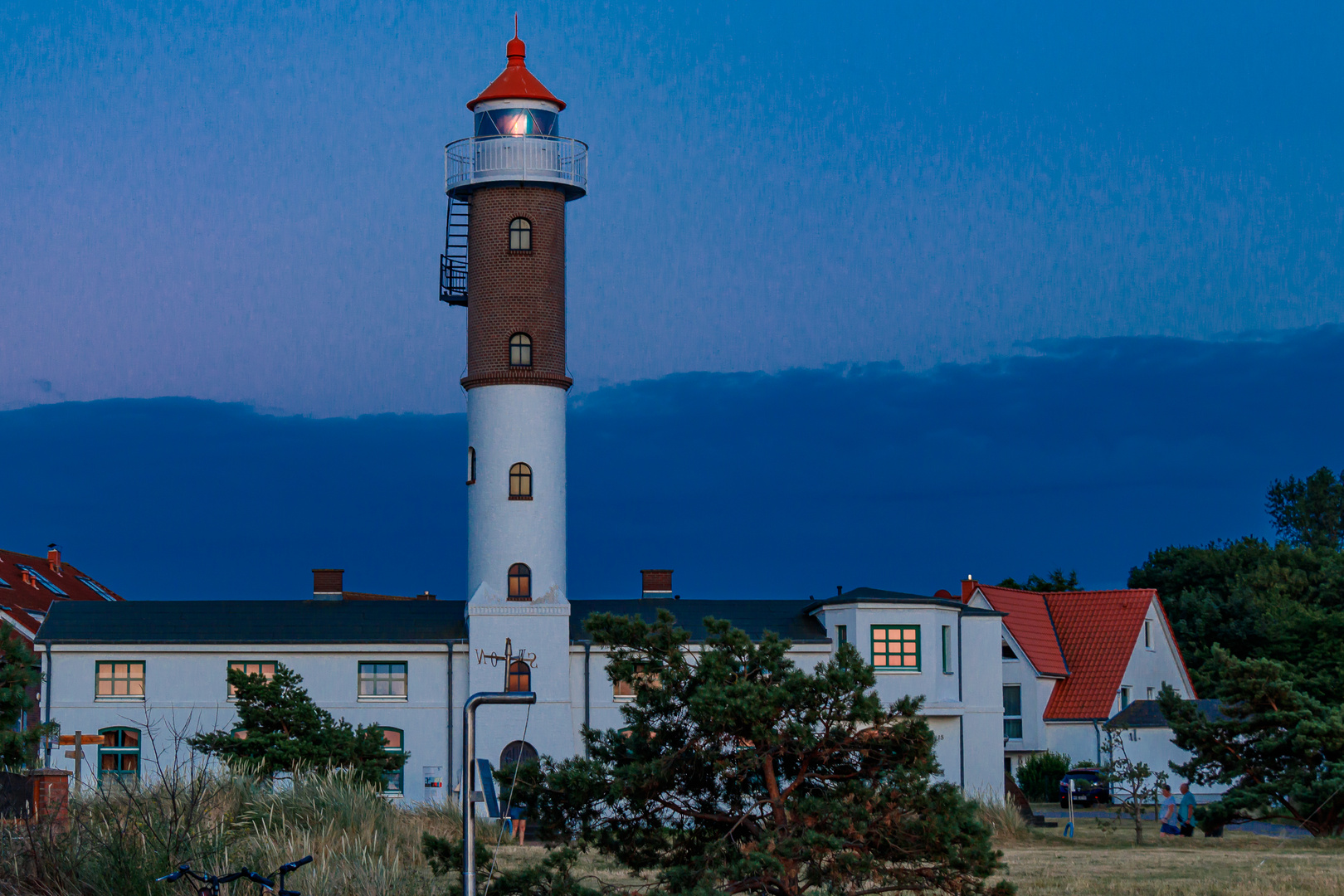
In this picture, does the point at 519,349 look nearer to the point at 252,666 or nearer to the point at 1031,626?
the point at 252,666

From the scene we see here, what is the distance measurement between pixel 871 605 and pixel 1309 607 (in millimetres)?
26836

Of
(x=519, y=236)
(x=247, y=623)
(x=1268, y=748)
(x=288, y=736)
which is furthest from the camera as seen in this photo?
(x=247, y=623)

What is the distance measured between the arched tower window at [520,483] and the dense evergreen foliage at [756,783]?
27.5m

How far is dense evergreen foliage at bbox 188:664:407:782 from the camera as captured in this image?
108ft

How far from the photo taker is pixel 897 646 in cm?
4294

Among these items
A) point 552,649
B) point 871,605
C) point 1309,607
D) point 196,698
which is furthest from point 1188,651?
point 196,698

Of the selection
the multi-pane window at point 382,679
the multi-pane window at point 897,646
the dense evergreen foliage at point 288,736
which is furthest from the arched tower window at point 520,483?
the multi-pane window at point 897,646

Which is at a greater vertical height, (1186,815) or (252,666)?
(252,666)

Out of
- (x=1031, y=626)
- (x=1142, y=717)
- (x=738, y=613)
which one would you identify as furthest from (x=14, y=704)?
(x=1031, y=626)

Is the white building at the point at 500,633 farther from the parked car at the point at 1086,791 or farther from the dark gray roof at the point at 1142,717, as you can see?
the dark gray roof at the point at 1142,717

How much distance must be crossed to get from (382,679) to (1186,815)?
2167cm

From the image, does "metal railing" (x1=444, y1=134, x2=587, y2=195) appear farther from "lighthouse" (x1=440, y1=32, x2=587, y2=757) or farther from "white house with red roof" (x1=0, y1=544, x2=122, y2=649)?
"white house with red roof" (x1=0, y1=544, x2=122, y2=649)

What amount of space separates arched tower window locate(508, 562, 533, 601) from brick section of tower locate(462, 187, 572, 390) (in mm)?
5108

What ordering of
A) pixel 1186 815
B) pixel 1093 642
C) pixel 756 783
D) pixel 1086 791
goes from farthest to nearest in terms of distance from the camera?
pixel 1093 642 < pixel 1086 791 < pixel 1186 815 < pixel 756 783
